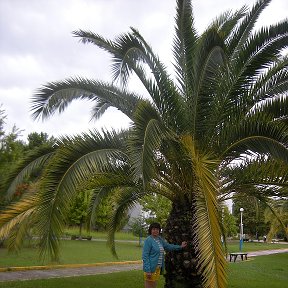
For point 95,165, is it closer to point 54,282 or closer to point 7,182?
point 7,182

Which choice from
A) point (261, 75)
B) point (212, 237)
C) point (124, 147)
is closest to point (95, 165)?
point (124, 147)

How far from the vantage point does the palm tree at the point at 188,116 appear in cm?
716

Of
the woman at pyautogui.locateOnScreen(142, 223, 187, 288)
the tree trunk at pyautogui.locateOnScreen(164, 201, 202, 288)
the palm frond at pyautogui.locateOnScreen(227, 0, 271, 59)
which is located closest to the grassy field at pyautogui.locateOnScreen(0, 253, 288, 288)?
the tree trunk at pyautogui.locateOnScreen(164, 201, 202, 288)

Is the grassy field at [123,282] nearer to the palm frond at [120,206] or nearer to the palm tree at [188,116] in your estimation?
the palm frond at [120,206]

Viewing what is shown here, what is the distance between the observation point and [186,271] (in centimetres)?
878

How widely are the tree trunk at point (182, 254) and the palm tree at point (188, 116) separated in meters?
0.02

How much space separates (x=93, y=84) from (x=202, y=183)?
3.43 meters

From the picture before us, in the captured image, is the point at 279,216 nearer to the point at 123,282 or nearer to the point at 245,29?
the point at 123,282

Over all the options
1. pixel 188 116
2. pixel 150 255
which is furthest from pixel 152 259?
pixel 188 116

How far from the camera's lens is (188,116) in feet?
28.9

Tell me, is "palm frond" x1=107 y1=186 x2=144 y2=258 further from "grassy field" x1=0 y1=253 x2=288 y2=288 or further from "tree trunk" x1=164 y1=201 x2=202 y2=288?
"tree trunk" x1=164 y1=201 x2=202 y2=288

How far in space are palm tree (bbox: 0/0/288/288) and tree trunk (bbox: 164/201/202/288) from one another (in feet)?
0.07

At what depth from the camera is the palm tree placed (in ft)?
23.5

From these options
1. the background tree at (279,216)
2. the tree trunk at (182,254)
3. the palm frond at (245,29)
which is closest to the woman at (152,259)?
the tree trunk at (182,254)
